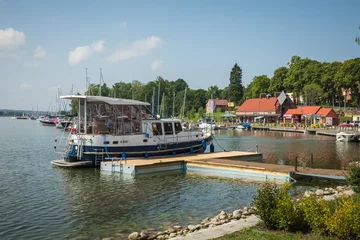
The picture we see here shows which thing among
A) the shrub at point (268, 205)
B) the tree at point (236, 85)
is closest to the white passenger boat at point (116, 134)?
the shrub at point (268, 205)

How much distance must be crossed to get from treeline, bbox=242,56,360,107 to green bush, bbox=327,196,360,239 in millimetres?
97585

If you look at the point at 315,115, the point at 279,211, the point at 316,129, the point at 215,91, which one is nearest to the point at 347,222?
the point at 279,211

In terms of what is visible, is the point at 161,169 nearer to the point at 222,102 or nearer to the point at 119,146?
the point at 119,146

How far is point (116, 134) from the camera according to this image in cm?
3131

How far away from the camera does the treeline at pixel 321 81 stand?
106m

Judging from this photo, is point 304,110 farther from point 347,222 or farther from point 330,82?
point 347,222

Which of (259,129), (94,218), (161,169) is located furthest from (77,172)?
(259,129)

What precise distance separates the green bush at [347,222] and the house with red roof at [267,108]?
10655cm

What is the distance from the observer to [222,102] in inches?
6265

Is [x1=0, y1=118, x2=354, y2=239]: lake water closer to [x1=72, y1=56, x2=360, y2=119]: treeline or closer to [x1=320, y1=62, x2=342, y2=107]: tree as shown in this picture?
[x1=72, y1=56, x2=360, y2=119]: treeline

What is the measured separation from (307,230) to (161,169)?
684 inches

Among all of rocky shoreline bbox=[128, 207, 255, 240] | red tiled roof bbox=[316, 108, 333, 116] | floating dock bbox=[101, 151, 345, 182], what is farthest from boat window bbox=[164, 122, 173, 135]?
red tiled roof bbox=[316, 108, 333, 116]

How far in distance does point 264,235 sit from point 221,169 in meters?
16.0

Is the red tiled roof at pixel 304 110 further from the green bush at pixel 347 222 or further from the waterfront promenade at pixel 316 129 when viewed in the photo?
the green bush at pixel 347 222
